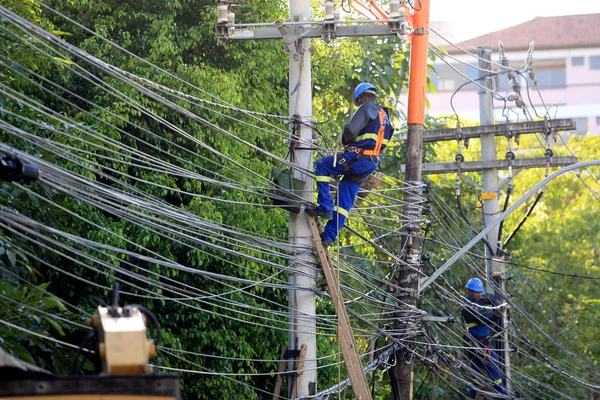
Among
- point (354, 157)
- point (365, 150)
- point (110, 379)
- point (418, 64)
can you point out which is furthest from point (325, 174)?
point (110, 379)

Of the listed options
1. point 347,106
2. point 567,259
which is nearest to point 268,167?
point 347,106

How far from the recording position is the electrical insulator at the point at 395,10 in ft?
42.3

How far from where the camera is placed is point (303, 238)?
503 inches

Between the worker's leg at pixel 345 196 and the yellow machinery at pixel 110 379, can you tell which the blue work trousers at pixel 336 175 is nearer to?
the worker's leg at pixel 345 196

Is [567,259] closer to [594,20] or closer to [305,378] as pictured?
[305,378]

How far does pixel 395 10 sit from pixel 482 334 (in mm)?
6819

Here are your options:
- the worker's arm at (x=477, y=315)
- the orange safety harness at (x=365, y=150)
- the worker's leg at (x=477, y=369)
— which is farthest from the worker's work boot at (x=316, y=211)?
the worker's leg at (x=477, y=369)

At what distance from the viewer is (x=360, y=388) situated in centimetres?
1188

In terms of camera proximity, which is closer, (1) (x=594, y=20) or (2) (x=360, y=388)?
(2) (x=360, y=388)

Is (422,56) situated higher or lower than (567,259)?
higher

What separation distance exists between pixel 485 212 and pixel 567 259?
1524 centimetres

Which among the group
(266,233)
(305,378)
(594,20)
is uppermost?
(594,20)

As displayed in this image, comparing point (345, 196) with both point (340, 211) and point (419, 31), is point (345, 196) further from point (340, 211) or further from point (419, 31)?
point (419, 31)

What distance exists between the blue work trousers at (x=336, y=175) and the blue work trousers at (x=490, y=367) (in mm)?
5757
